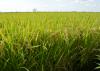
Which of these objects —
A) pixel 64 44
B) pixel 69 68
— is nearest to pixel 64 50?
pixel 64 44

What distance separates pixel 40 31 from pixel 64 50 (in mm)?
276

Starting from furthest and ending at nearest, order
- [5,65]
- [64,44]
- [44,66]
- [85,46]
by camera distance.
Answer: [85,46] → [64,44] → [44,66] → [5,65]

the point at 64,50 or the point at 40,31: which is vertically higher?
the point at 40,31

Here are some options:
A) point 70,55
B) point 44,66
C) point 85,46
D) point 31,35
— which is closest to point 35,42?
point 31,35

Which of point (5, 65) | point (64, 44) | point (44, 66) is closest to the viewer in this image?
point (5, 65)

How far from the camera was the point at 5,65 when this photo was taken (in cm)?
154

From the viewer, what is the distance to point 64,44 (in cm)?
178

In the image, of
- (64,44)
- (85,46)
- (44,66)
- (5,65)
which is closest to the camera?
(5,65)

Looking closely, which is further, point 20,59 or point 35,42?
point 35,42

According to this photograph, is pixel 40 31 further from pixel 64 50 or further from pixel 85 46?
pixel 85 46

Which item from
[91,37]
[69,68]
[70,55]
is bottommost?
[69,68]

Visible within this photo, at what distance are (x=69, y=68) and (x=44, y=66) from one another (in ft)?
0.88

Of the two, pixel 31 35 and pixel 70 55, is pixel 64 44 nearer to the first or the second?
pixel 70 55

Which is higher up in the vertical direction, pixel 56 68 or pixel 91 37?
pixel 91 37
